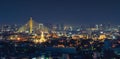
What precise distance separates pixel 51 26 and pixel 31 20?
228 inches

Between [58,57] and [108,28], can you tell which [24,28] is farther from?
[58,57]

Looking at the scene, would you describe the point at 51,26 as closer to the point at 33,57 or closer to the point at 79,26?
the point at 79,26

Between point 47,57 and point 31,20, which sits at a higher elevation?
point 31,20

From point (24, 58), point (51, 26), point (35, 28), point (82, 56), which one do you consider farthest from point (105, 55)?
point (51, 26)

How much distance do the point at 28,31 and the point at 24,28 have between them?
1236 mm

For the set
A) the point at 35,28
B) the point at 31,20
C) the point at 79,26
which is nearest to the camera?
the point at 31,20

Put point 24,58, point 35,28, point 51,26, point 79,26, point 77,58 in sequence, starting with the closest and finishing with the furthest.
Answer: point 24,58 → point 77,58 → point 35,28 → point 51,26 → point 79,26

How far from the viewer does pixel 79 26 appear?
32.9 meters

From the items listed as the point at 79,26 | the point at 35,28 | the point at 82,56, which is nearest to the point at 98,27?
the point at 79,26

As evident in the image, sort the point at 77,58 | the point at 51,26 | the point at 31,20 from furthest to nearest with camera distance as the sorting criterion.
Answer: the point at 51,26 → the point at 31,20 → the point at 77,58

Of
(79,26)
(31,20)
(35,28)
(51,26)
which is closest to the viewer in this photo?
(31,20)

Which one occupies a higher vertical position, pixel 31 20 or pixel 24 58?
pixel 31 20

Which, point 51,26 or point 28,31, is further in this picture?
point 51,26

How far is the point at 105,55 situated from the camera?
32.6 feet
